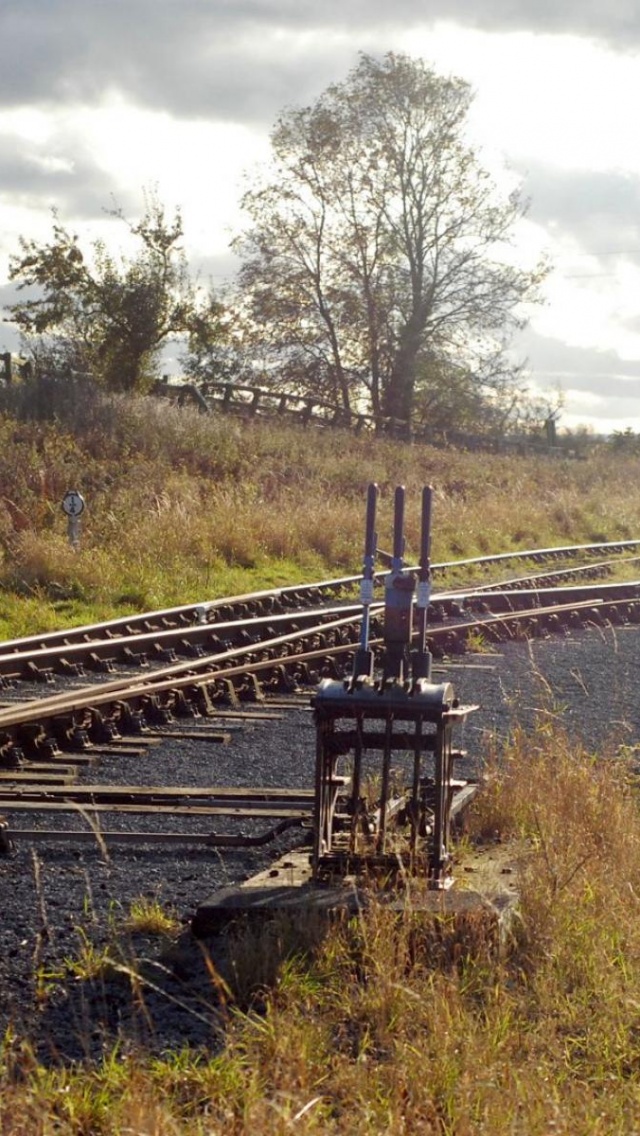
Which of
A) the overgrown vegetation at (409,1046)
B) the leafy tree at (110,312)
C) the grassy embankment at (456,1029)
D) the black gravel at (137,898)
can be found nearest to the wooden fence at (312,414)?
the leafy tree at (110,312)

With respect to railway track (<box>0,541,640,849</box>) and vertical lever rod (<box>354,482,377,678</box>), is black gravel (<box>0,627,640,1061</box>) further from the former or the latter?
vertical lever rod (<box>354,482,377,678</box>)

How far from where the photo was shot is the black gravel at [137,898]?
180 inches

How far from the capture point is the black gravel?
456 cm

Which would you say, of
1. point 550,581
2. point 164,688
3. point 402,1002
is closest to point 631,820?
point 402,1002

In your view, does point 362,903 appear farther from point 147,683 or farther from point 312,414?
point 312,414

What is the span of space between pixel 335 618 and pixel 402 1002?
434 inches

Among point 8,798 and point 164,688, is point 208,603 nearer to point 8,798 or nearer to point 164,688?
point 164,688

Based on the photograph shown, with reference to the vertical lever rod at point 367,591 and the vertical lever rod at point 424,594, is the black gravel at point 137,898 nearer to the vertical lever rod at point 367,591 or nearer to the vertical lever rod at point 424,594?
the vertical lever rod at point 367,591

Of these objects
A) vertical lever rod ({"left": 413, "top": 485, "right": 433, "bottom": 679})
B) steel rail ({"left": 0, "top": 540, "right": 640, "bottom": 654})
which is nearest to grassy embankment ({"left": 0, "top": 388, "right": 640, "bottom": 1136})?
vertical lever rod ({"left": 413, "top": 485, "right": 433, "bottom": 679})

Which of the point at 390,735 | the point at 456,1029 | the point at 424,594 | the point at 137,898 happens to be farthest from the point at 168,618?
the point at 456,1029

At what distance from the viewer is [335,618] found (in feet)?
51.2

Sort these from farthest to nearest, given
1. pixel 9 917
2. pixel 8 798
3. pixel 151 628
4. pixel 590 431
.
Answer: pixel 590 431 < pixel 151 628 < pixel 8 798 < pixel 9 917

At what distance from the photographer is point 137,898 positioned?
5969 millimetres

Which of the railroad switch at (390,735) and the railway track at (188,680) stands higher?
the railroad switch at (390,735)
